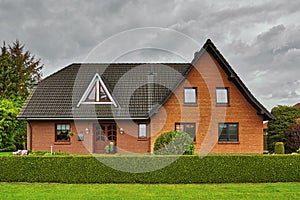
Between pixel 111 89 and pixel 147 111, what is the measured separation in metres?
3.44

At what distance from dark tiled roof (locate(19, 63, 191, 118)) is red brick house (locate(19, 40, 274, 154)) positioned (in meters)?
0.06

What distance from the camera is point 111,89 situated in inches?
1099

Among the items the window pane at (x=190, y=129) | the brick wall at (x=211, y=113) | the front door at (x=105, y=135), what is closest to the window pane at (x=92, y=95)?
the front door at (x=105, y=135)

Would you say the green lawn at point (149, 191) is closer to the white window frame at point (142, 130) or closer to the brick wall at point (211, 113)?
the brick wall at point (211, 113)

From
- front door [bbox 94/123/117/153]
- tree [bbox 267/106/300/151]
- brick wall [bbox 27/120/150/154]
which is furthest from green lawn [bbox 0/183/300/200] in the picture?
tree [bbox 267/106/300/151]

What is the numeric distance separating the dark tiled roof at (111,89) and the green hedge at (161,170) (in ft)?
28.2

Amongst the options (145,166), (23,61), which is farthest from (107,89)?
(23,61)

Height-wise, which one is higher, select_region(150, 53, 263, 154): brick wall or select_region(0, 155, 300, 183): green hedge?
select_region(150, 53, 263, 154): brick wall

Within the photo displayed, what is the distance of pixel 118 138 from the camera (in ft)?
86.0

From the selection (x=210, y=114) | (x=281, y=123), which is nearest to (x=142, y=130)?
(x=210, y=114)

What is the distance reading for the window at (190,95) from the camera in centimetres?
2512

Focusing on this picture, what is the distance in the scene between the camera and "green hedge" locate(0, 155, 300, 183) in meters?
16.1

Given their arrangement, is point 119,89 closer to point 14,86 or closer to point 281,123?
point 281,123

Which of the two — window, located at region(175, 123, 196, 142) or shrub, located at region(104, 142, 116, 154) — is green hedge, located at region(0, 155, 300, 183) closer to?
window, located at region(175, 123, 196, 142)
